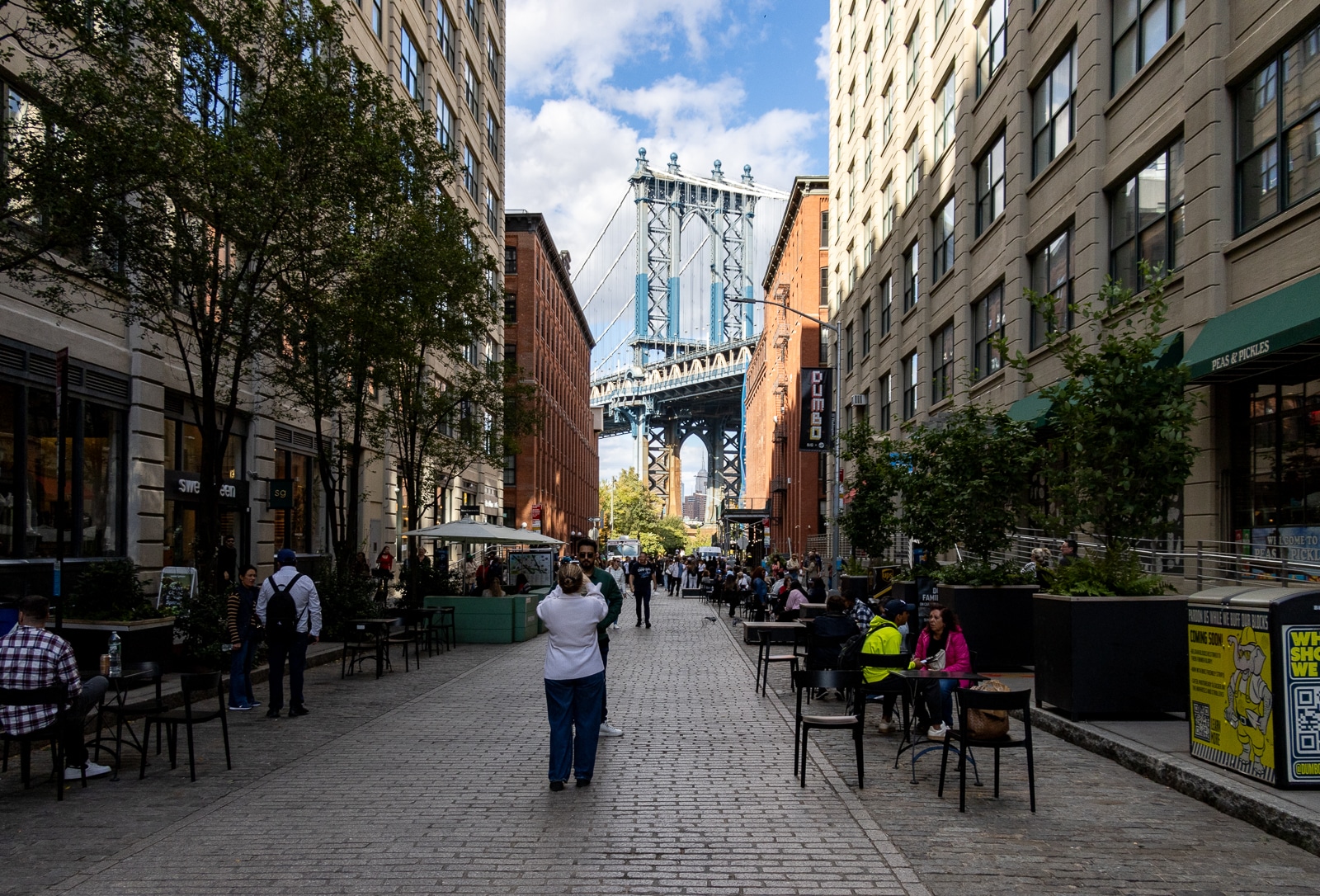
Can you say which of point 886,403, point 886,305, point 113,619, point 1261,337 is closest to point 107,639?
point 113,619

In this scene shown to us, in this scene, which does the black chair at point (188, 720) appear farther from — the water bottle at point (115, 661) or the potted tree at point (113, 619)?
the potted tree at point (113, 619)

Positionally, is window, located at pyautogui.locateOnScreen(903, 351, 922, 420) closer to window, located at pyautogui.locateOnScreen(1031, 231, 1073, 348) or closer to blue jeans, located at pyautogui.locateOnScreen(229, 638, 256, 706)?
window, located at pyautogui.locateOnScreen(1031, 231, 1073, 348)

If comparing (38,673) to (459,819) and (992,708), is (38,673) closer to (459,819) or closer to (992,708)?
(459,819)

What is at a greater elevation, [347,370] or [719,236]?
[719,236]

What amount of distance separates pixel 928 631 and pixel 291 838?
20.0 feet

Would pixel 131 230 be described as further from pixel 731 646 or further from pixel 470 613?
pixel 731 646

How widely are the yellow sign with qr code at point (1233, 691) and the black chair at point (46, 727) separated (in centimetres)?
837

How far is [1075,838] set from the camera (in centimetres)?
691

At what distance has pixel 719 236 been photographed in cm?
16762

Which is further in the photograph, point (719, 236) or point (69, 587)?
point (719, 236)

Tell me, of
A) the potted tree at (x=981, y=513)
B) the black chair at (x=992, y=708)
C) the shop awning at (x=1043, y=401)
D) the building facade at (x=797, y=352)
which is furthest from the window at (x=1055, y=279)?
the building facade at (x=797, y=352)

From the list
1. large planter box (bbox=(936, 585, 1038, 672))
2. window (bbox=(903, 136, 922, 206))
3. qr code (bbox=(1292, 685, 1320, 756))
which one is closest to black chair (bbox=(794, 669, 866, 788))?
qr code (bbox=(1292, 685, 1320, 756))

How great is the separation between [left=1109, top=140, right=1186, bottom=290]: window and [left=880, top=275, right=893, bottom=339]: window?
57.4 ft

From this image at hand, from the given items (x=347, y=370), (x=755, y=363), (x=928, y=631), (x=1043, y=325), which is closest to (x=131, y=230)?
(x=347, y=370)
